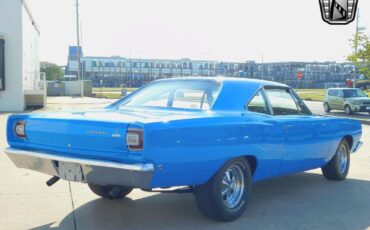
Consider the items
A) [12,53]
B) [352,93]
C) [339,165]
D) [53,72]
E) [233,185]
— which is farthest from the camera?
[53,72]

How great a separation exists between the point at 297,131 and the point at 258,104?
68cm

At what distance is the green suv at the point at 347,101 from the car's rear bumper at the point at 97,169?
2197 centimetres

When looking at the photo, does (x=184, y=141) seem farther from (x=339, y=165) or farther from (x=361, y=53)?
(x=361, y=53)

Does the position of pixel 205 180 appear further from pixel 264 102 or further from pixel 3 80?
pixel 3 80

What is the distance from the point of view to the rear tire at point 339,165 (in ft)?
23.3

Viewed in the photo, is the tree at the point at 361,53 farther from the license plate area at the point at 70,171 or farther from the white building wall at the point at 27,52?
the license plate area at the point at 70,171

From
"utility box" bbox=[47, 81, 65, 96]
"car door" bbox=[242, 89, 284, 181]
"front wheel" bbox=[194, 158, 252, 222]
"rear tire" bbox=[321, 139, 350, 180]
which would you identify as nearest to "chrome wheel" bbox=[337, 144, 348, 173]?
"rear tire" bbox=[321, 139, 350, 180]

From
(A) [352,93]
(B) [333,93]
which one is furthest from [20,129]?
(B) [333,93]

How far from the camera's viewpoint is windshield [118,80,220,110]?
17.4 ft

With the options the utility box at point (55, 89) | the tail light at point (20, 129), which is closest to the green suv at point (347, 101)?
the tail light at point (20, 129)

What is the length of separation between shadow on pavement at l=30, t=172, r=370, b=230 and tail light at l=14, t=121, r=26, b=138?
3.18 feet

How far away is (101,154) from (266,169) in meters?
2.02

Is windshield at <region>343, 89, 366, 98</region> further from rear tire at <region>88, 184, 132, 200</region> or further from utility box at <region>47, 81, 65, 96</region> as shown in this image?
utility box at <region>47, 81, 65, 96</region>

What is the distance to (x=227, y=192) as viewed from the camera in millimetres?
5027
